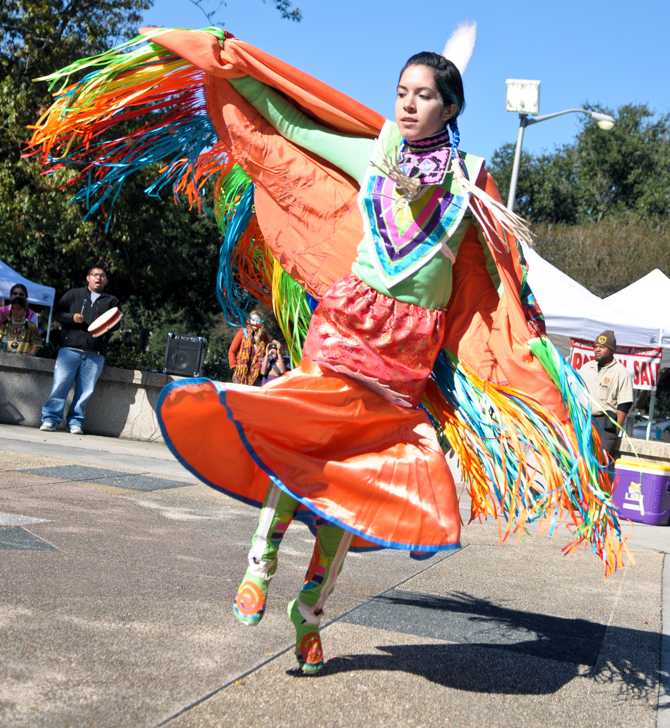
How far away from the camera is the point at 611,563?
3.38m

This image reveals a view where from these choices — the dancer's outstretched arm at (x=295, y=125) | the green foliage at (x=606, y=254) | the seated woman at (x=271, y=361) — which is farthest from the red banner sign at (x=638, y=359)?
the green foliage at (x=606, y=254)

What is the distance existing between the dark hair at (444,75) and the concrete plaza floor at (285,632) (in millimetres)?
1950

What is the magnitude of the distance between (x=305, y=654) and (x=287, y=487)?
21.1 inches

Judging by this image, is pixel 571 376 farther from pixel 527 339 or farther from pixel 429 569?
pixel 429 569

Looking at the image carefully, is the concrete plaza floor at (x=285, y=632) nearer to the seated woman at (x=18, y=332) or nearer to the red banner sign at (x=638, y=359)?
the seated woman at (x=18, y=332)

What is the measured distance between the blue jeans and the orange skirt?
23.3ft

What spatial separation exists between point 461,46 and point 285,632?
2.21m

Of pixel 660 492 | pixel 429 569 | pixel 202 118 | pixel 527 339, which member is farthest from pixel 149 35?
pixel 660 492

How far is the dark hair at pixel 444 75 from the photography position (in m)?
3.40

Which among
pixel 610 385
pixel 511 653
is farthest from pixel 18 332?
pixel 511 653

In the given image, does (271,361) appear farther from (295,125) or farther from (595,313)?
(295,125)

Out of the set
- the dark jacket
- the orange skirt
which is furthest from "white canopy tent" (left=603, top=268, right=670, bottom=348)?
the orange skirt

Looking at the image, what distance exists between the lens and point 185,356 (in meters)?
11.9

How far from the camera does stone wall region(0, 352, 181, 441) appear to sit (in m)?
10.8
